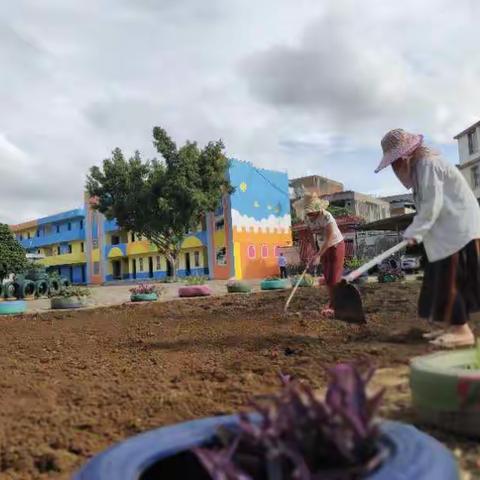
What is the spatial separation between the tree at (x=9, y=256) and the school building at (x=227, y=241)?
6052 millimetres

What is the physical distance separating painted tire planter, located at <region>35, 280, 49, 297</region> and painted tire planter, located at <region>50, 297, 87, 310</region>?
7.64 metres

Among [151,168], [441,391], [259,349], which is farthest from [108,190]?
[441,391]

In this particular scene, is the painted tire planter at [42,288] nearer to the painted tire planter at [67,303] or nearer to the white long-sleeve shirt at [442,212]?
the painted tire planter at [67,303]

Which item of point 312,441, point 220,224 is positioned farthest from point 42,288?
point 312,441

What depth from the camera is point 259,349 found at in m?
4.94

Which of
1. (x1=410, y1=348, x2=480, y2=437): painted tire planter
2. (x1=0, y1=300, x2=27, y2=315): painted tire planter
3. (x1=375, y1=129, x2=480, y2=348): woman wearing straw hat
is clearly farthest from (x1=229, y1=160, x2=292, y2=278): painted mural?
(x1=410, y1=348, x2=480, y2=437): painted tire planter

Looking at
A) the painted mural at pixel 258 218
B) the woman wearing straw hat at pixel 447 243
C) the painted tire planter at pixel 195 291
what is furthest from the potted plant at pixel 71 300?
the painted mural at pixel 258 218

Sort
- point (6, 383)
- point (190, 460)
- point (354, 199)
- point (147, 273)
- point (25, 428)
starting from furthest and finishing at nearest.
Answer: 1. point (354, 199)
2. point (147, 273)
3. point (6, 383)
4. point (25, 428)
5. point (190, 460)

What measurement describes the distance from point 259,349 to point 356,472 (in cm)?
367

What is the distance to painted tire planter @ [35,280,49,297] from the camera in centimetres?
2225

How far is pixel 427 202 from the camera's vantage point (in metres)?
3.90

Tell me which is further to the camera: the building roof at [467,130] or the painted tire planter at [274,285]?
the building roof at [467,130]

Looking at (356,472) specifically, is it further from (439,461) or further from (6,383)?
(6,383)

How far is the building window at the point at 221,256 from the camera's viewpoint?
3778 centimetres
